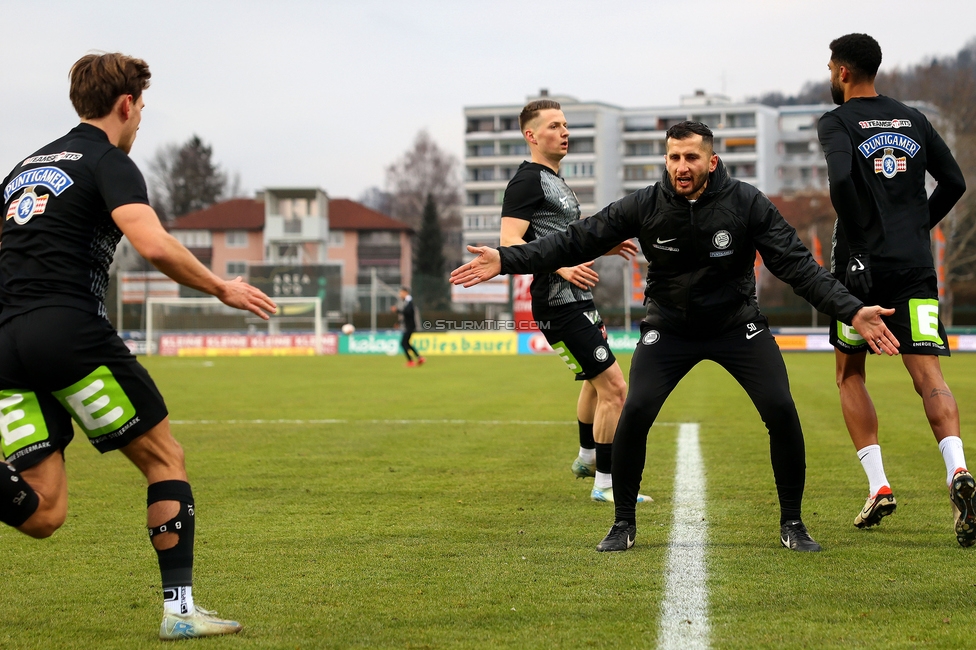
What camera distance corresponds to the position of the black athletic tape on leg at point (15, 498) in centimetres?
359

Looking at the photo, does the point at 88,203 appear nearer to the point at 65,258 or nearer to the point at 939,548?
the point at 65,258

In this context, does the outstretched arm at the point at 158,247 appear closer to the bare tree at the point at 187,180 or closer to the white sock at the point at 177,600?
the white sock at the point at 177,600

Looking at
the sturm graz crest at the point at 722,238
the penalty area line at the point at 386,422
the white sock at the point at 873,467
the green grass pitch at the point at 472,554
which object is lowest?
the penalty area line at the point at 386,422

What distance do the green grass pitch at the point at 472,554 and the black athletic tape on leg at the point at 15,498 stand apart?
0.46m

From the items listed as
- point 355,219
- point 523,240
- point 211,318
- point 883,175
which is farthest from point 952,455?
point 355,219

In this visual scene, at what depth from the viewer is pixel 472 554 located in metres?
5.03

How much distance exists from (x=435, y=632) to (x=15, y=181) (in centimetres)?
221

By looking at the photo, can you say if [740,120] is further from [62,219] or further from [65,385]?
[65,385]

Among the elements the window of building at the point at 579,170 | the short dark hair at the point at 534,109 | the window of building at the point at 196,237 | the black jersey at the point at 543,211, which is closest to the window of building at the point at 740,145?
the window of building at the point at 579,170

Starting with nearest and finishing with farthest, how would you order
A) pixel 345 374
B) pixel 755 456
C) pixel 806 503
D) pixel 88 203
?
pixel 88 203 → pixel 806 503 → pixel 755 456 → pixel 345 374

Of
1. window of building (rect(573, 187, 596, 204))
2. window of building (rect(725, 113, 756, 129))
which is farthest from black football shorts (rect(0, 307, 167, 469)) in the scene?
window of building (rect(725, 113, 756, 129))

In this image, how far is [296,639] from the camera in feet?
12.0

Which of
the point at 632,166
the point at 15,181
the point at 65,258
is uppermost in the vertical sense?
the point at 632,166

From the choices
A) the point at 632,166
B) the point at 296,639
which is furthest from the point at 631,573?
the point at 632,166
